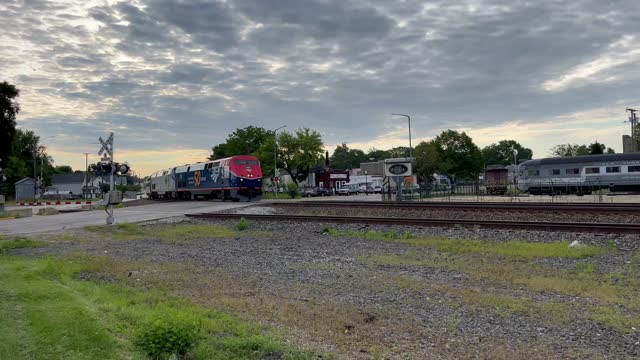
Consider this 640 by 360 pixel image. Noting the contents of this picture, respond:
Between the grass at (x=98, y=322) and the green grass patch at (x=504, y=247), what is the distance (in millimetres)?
8450

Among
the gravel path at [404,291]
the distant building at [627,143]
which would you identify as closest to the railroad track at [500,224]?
the gravel path at [404,291]

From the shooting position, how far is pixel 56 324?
6.05 m

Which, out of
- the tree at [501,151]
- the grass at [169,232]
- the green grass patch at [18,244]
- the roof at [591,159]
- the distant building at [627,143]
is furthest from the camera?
the tree at [501,151]

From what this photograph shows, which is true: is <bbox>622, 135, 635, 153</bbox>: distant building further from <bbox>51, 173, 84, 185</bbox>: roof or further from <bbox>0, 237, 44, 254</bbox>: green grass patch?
<bbox>51, 173, 84, 185</bbox>: roof

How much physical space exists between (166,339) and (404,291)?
190 inches

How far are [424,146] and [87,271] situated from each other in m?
67.2

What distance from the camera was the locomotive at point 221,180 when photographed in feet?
148

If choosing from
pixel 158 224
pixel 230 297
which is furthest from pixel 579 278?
pixel 158 224

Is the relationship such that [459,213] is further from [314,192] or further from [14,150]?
[14,150]

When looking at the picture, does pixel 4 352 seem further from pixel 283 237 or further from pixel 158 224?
pixel 158 224

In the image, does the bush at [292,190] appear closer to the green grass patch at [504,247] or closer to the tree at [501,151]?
the green grass patch at [504,247]

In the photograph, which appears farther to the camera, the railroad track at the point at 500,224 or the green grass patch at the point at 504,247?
the railroad track at the point at 500,224

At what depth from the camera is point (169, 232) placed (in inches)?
882

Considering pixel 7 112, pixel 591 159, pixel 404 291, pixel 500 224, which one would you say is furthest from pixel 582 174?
pixel 7 112
